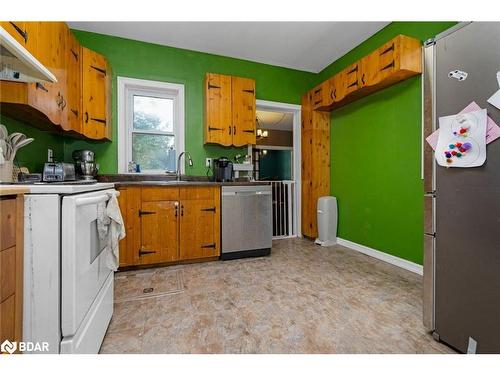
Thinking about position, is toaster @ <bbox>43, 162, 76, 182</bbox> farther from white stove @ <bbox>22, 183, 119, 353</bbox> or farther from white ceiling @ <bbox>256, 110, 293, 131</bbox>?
white ceiling @ <bbox>256, 110, 293, 131</bbox>

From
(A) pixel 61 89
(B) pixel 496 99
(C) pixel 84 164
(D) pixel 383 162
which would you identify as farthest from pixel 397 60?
(C) pixel 84 164

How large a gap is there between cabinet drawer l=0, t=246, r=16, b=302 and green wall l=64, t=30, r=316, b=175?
7.18ft

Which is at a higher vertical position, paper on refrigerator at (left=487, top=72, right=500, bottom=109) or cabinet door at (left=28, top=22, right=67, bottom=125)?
cabinet door at (left=28, top=22, right=67, bottom=125)

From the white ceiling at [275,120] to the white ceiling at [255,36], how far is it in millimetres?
2236

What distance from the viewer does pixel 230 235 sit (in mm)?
2631

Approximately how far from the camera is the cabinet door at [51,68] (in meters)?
1.51

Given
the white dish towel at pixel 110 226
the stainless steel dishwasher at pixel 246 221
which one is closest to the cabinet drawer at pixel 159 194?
the stainless steel dishwasher at pixel 246 221

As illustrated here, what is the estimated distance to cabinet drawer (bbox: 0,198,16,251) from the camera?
78 centimetres

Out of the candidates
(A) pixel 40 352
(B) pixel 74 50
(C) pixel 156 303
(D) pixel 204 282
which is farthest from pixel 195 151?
(A) pixel 40 352

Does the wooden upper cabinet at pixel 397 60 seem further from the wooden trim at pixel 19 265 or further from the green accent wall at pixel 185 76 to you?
the wooden trim at pixel 19 265

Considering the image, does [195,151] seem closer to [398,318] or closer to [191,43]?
[191,43]

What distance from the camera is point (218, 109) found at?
2977mm

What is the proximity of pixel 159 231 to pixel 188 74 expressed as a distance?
216 cm

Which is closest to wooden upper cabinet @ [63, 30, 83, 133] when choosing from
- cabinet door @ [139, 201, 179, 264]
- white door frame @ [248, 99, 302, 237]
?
Result: cabinet door @ [139, 201, 179, 264]
